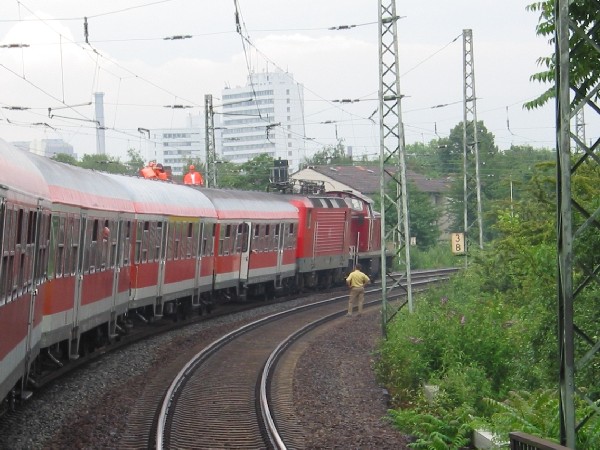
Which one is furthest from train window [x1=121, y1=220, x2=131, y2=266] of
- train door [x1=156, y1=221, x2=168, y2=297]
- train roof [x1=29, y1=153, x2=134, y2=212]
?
train door [x1=156, y1=221, x2=168, y2=297]

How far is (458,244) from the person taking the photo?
1640 inches

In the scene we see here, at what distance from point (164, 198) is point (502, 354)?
10495 millimetres

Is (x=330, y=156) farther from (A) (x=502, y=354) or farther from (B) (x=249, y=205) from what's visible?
(A) (x=502, y=354)

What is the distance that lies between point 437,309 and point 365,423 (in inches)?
400

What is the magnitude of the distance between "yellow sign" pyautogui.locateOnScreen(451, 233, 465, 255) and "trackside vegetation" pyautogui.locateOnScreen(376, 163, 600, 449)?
47.5 feet

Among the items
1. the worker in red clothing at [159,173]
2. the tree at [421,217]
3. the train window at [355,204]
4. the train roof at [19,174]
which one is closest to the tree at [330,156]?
the tree at [421,217]

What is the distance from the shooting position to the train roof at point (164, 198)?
25.0 m

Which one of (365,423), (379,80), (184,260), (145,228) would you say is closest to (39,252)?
(365,423)

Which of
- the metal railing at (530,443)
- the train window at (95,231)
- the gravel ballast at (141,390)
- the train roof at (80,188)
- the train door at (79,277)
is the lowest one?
the gravel ballast at (141,390)

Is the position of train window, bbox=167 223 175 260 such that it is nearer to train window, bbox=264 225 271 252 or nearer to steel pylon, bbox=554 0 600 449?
train window, bbox=264 225 271 252

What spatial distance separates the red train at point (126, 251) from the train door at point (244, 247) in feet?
0.11

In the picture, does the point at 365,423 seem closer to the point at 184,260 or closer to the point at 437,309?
the point at 437,309

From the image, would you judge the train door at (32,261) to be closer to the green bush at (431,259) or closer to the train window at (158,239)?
the train window at (158,239)

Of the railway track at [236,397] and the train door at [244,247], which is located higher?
the train door at [244,247]
